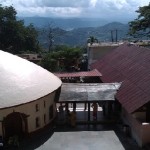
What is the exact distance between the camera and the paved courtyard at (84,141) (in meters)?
24.5

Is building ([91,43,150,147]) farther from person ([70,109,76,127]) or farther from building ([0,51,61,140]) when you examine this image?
building ([0,51,61,140])

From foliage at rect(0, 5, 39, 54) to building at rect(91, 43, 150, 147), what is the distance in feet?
148

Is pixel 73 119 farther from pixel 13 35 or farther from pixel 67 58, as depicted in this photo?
pixel 13 35

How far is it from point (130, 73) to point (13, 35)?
5587 cm

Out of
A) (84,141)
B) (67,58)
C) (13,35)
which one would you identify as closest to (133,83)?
(84,141)

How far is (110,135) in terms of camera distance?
2680 cm

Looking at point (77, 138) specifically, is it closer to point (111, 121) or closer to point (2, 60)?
point (111, 121)

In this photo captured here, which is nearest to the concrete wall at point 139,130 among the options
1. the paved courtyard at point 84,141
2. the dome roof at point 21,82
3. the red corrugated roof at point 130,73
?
the red corrugated roof at point 130,73

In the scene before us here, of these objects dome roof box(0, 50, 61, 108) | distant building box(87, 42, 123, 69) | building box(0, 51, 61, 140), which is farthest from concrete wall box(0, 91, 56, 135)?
distant building box(87, 42, 123, 69)

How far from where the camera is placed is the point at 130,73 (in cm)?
3108

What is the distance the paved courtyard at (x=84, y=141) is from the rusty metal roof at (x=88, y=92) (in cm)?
283

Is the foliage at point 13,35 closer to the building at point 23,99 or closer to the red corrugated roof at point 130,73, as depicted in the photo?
the red corrugated roof at point 130,73

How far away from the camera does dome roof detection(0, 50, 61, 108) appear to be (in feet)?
83.4

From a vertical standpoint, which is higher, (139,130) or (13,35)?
(13,35)
